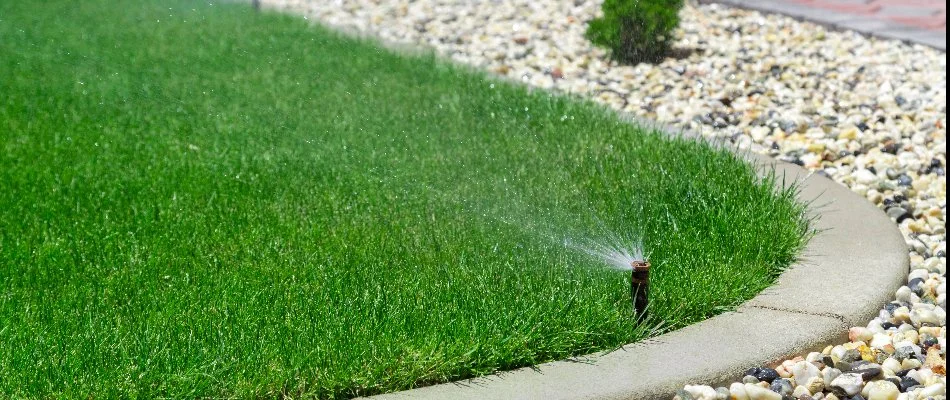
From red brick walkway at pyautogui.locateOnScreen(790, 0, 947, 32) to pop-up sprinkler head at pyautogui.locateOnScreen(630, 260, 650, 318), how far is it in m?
5.28

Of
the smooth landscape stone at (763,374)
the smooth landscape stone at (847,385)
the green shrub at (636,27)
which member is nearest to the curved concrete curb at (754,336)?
the smooth landscape stone at (763,374)

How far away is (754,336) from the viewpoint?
3260mm

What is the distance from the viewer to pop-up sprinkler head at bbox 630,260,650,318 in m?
3.15

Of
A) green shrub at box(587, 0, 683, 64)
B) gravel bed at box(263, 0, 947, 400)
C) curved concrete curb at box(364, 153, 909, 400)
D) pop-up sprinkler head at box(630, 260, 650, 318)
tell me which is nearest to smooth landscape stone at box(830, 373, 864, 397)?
gravel bed at box(263, 0, 947, 400)

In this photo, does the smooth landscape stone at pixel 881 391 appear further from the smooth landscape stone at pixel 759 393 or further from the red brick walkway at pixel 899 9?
the red brick walkway at pixel 899 9

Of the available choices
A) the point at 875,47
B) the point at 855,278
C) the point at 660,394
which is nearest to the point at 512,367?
the point at 660,394

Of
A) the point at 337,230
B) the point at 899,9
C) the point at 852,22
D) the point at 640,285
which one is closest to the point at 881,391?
the point at 640,285

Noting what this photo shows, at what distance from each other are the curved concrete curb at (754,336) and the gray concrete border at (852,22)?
3.53 m

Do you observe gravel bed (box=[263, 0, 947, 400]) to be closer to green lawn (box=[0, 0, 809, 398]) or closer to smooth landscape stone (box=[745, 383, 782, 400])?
smooth landscape stone (box=[745, 383, 782, 400])

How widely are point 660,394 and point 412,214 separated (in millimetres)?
1505

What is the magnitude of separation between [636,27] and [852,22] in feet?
5.65

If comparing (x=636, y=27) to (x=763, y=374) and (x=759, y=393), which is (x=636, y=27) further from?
(x=759, y=393)

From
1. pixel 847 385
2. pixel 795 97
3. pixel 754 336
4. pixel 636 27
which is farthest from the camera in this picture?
pixel 636 27

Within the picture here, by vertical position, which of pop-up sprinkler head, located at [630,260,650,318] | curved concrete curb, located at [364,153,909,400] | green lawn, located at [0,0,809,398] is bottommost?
green lawn, located at [0,0,809,398]
